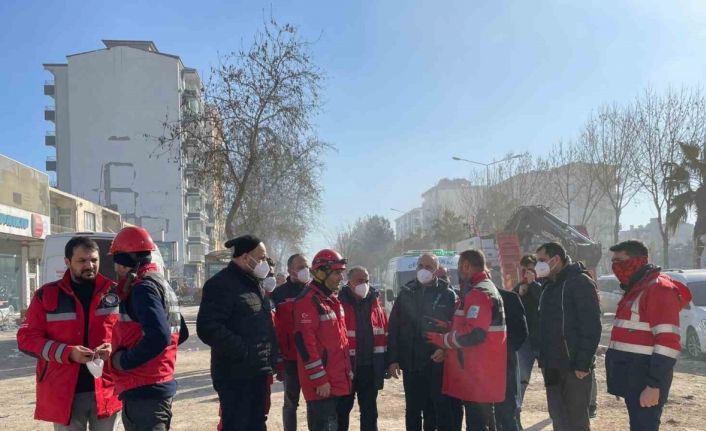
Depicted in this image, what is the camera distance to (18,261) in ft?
95.6

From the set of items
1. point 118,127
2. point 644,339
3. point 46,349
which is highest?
point 118,127

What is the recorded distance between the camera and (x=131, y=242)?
157 inches

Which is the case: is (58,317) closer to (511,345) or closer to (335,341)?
(335,341)

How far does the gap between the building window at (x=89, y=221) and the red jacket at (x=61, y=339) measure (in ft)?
118

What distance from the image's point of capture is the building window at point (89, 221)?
37.4m

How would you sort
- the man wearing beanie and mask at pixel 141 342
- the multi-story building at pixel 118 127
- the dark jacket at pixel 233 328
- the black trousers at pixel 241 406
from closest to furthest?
the man wearing beanie and mask at pixel 141 342 → the dark jacket at pixel 233 328 → the black trousers at pixel 241 406 → the multi-story building at pixel 118 127

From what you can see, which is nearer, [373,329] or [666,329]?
[666,329]

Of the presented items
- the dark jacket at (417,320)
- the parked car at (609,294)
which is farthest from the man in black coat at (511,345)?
the parked car at (609,294)

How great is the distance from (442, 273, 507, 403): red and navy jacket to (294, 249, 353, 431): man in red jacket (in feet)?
3.20

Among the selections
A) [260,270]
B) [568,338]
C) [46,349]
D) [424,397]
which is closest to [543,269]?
[568,338]

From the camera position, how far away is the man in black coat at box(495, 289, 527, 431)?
19.0ft

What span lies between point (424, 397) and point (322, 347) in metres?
1.57

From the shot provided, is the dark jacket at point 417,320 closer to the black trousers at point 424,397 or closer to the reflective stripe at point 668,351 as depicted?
the black trousers at point 424,397

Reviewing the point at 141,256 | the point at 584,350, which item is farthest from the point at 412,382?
the point at 141,256
